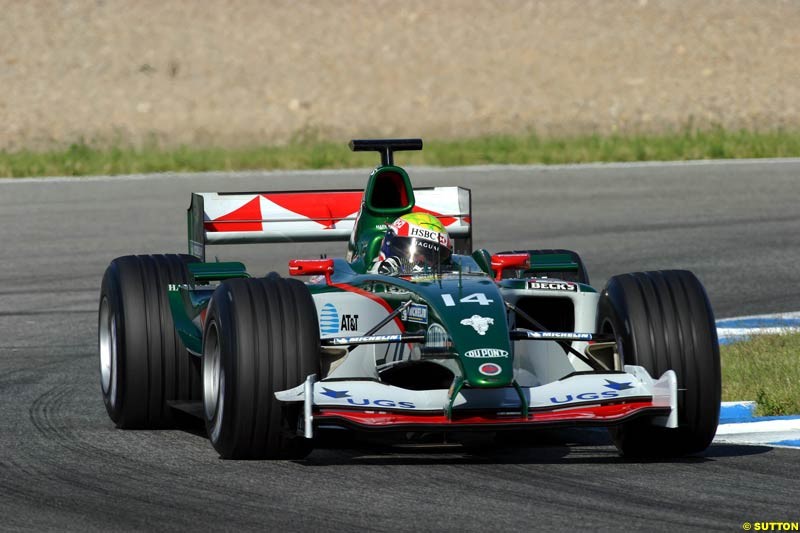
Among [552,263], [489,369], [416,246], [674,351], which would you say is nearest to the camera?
[489,369]

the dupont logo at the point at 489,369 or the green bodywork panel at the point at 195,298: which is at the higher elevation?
the green bodywork panel at the point at 195,298

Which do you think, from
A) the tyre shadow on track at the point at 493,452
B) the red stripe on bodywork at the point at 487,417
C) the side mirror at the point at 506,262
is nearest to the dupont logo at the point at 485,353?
the red stripe on bodywork at the point at 487,417

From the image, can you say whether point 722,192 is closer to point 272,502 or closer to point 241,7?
point 272,502

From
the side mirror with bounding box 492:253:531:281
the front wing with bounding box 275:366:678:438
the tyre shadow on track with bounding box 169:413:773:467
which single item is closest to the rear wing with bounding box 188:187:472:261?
the side mirror with bounding box 492:253:531:281

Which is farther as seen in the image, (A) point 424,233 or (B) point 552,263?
(B) point 552,263

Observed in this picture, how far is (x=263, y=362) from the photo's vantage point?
26.3 ft

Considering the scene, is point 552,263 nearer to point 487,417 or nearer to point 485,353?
point 485,353

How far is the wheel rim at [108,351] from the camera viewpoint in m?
10.0

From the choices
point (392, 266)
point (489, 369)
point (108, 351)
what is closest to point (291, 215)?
point (108, 351)

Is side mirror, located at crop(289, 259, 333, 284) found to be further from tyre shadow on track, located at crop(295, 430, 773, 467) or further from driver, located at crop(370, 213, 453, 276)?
tyre shadow on track, located at crop(295, 430, 773, 467)

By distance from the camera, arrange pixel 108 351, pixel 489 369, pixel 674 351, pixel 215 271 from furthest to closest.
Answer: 1. pixel 108 351
2. pixel 215 271
3. pixel 674 351
4. pixel 489 369

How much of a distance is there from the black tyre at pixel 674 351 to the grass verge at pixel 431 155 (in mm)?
22249

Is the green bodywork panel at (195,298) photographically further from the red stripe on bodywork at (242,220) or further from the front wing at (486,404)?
the front wing at (486,404)

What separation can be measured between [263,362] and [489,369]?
1.11 m
